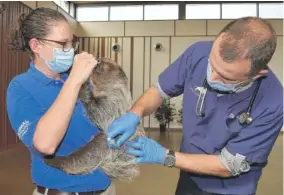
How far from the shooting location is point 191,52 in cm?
156

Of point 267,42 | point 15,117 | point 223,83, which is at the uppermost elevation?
point 267,42

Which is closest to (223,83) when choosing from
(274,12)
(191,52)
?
(191,52)

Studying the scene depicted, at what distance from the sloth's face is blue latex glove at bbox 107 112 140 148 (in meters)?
0.24

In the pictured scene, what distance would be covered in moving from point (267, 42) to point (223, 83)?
0.85 ft

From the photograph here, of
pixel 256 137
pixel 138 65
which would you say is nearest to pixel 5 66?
pixel 138 65

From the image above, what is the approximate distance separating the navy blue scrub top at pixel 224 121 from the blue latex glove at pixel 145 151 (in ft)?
0.70

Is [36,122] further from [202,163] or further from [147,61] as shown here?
[147,61]

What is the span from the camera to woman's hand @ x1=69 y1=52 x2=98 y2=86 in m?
1.09

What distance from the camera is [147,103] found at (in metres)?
1.54

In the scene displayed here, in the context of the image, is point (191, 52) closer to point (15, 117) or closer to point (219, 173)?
point (219, 173)

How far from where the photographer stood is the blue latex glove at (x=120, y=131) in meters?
1.27

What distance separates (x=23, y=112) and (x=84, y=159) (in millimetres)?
295

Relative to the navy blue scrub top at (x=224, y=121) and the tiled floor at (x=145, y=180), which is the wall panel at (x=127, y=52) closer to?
the tiled floor at (x=145, y=180)

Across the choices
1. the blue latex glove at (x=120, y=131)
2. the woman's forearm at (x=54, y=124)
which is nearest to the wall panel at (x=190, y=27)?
the blue latex glove at (x=120, y=131)
